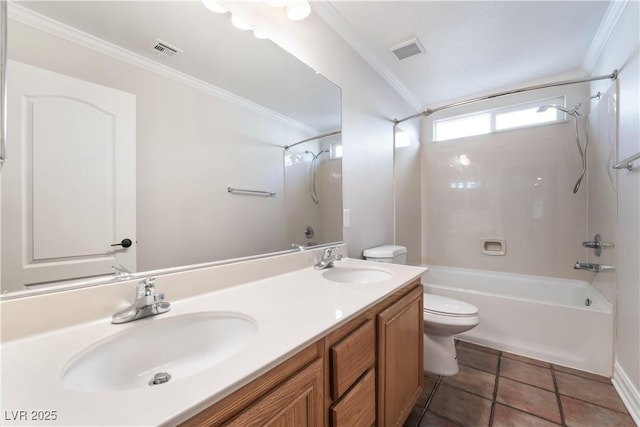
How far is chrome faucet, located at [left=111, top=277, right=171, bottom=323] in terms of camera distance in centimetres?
73

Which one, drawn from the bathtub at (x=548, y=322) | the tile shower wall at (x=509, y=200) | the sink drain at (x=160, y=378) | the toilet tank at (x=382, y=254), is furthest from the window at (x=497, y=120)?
the sink drain at (x=160, y=378)

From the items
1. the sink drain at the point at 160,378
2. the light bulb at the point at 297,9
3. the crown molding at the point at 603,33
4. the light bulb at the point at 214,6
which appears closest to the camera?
the sink drain at the point at 160,378

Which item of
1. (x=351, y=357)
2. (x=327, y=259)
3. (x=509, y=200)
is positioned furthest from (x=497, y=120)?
(x=351, y=357)

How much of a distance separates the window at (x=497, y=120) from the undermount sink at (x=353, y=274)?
234 cm

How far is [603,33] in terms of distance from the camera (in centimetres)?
181

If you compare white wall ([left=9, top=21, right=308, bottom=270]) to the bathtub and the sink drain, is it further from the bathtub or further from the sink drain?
the bathtub

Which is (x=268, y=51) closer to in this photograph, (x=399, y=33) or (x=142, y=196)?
(x=142, y=196)

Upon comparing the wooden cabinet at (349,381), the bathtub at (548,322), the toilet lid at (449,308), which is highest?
the wooden cabinet at (349,381)

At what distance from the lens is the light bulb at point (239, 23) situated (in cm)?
115

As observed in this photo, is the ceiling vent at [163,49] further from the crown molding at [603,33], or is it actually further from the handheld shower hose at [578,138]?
the handheld shower hose at [578,138]

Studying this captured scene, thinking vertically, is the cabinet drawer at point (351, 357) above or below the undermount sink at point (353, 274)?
below

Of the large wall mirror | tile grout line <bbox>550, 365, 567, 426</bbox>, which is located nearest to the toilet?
tile grout line <bbox>550, 365, 567, 426</bbox>

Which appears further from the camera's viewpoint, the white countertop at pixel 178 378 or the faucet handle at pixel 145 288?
the faucet handle at pixel 145 288

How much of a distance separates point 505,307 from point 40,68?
289cm
